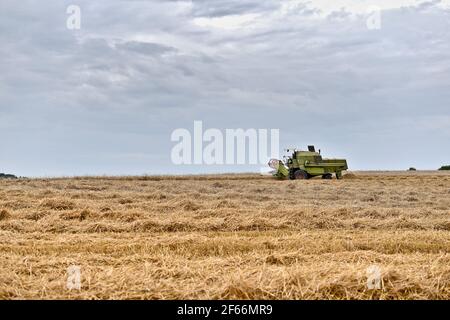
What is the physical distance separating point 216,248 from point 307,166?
88.9 feet

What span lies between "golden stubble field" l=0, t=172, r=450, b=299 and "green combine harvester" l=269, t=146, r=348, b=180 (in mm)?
14295

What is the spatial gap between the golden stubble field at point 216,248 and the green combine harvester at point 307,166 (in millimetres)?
14295

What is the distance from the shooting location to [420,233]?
12445 mm

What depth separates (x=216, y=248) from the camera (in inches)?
398

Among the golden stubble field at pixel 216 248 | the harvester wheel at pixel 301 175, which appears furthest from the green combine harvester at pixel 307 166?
the golden stubble field at pixel 216 248

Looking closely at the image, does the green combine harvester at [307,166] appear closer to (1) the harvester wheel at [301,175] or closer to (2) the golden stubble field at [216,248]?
(1) the harvester wheel at [301,175]

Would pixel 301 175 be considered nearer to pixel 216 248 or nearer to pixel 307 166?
pixel 307 166

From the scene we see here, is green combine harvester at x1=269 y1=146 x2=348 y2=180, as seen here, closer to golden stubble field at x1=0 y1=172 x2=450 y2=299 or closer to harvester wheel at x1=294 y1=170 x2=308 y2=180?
harvester wheel at x1=294 y1=170 x2=308 y2=180

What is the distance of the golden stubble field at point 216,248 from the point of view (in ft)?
20.2

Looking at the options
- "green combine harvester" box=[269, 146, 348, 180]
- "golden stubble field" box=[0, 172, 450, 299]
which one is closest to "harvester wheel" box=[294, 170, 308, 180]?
"green combine harvester" box=[269, 146, 348, 180]

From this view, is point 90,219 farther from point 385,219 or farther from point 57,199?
point 385,219
